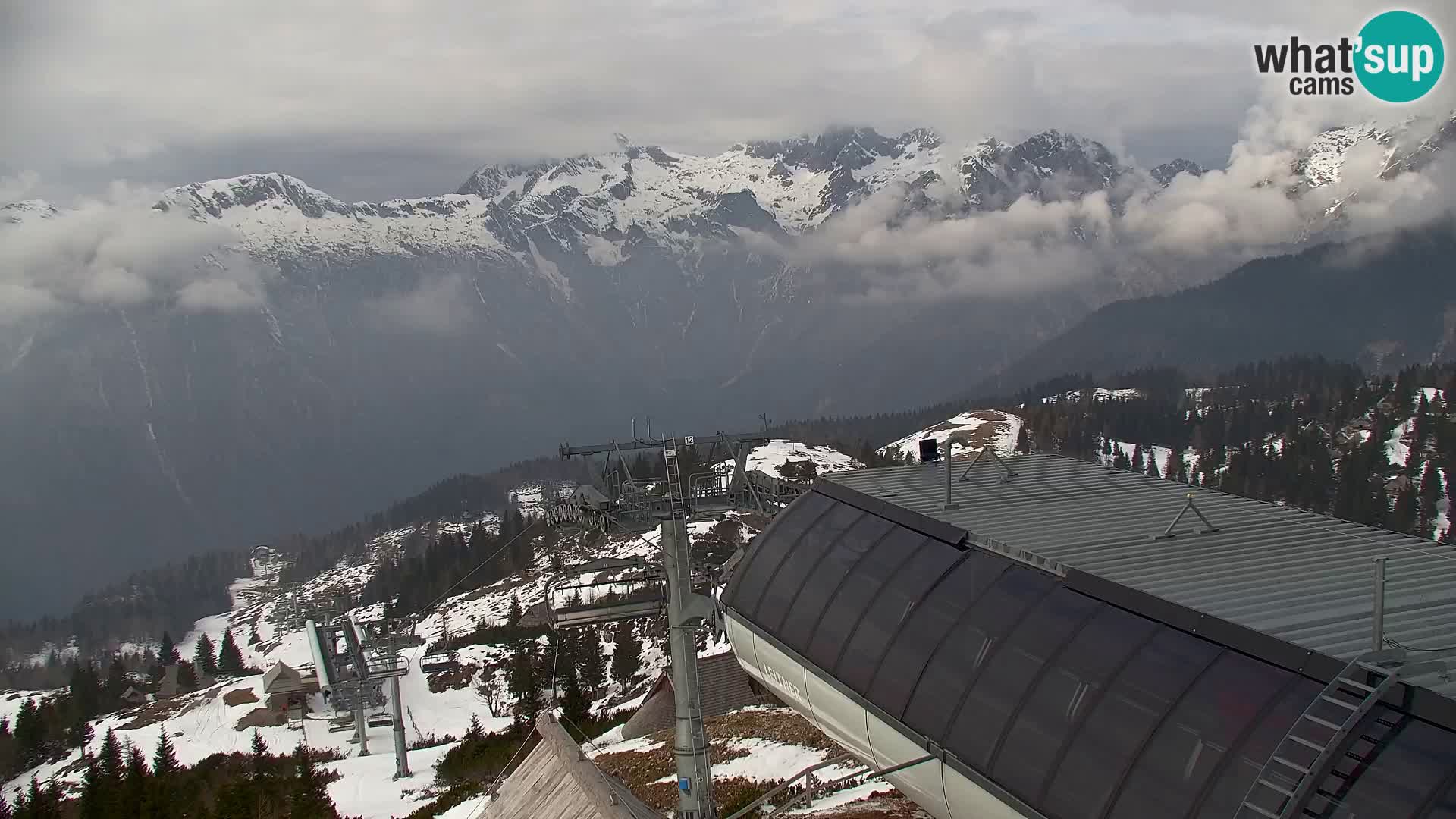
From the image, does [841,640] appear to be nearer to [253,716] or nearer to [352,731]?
[352,731]

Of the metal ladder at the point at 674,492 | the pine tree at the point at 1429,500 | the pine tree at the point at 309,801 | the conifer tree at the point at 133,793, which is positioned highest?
the metal ladder at the point at 674,492

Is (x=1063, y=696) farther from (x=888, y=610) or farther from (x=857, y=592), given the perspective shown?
(x=857, y=592)

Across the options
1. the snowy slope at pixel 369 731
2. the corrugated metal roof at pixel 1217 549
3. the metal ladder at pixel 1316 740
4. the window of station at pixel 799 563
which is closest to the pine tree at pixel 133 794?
the snowy slope at pixel 369 731

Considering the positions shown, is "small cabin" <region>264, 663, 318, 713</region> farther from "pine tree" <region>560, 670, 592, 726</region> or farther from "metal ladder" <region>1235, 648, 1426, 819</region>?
"metal ladder" <region>1235, 648, 1426, 819</region>

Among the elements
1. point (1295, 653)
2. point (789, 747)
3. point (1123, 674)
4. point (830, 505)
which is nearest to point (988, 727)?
point (1123, 674)

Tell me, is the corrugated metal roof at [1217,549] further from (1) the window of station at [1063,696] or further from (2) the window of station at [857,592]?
(2) the window of station at [857,592]

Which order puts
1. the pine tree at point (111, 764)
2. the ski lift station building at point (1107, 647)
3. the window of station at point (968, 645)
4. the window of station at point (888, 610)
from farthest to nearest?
the pine tree at point (111, 764)
the window of station at point (888, 610)
the window of station at point (968, 645)
the ski lift station building at point (1107, 647)

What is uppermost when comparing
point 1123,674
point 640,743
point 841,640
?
point 1123,674
